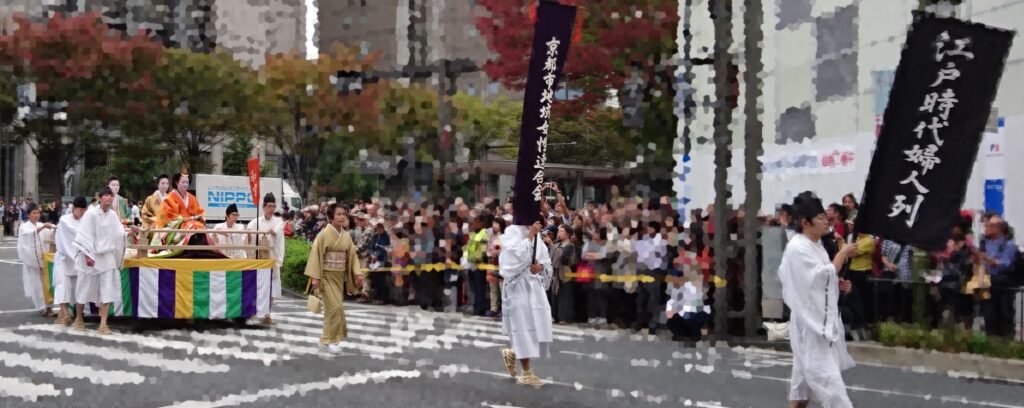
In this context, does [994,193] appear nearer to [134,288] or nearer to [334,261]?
[334,261]

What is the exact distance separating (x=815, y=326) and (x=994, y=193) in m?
11.4

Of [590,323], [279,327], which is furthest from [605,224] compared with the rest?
[279,327]

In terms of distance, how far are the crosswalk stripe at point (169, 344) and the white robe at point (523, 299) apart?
Result: 2.97 metres

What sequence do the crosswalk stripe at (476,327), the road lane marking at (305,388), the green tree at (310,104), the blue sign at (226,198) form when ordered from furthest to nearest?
the blue sign at (226,198) → the green tree at (310,104) → the crosswalk stripe at (476,327) → the road lane marking at (305,388)

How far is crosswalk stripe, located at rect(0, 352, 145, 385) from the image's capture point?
1041 cm

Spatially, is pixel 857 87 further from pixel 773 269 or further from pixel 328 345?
pixel 328 345

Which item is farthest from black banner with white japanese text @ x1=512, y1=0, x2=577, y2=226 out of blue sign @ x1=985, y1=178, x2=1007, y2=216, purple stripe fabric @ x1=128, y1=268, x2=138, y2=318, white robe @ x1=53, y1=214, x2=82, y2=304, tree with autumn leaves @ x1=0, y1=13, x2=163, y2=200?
tree with autumn leaves @ x1=0, y1=13, x2=163, y2=200

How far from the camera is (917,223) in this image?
816 cm

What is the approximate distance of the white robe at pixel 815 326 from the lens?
6945mm

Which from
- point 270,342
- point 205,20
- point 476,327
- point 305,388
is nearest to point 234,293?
point 270,342

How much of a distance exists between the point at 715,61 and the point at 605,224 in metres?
3.30

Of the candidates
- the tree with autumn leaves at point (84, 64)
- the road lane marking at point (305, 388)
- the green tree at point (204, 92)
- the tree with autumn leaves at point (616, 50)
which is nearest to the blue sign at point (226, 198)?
the green tree at point (204, 92)

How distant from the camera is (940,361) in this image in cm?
1215

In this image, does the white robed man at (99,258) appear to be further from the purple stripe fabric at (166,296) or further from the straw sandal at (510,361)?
the straw sandal at (510,361)
